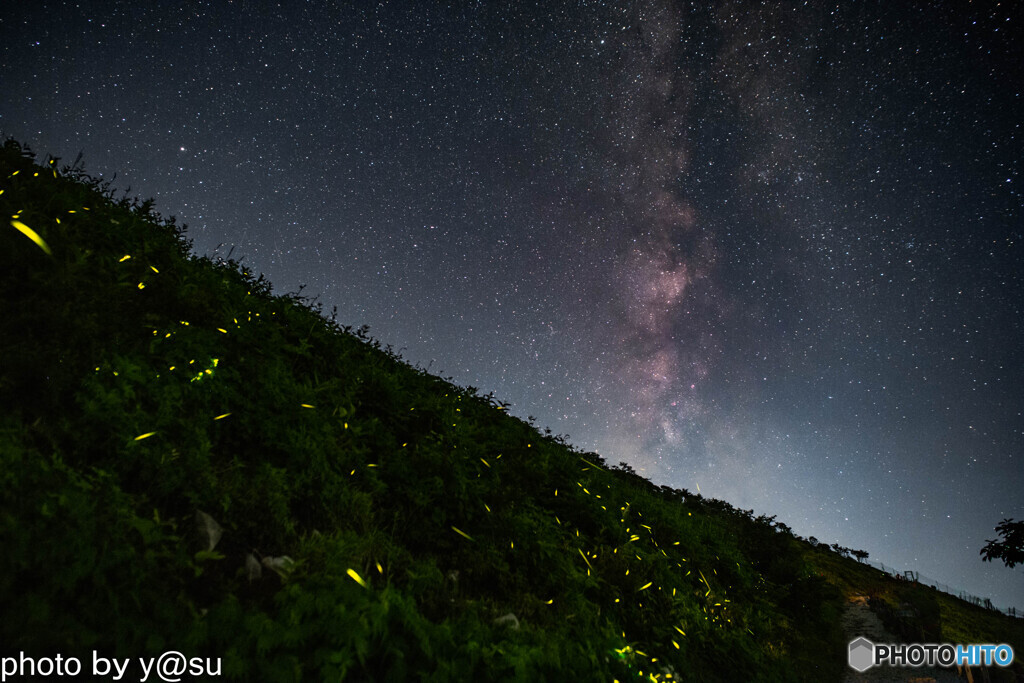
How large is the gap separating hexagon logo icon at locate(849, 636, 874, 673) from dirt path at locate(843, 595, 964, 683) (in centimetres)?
14

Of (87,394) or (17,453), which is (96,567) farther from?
(87,394)

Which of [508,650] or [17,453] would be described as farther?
[508,650]

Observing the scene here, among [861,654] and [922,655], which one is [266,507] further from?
[922,655]

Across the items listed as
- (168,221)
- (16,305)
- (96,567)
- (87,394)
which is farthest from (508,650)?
(168,221)

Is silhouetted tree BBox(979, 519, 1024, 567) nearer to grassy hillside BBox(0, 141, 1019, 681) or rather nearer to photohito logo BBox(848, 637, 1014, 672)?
photohito logo BBox(848, 637, 1014, 672)

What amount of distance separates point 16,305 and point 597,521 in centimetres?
712

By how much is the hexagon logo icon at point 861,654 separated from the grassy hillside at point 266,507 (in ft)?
3.14

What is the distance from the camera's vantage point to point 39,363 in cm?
383

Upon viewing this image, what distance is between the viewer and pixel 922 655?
382 inches

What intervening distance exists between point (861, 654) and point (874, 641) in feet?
5.48

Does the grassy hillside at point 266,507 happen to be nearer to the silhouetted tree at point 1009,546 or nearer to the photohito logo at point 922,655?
the photohito logo at point 922,655

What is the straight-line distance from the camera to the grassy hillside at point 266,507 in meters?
2.91

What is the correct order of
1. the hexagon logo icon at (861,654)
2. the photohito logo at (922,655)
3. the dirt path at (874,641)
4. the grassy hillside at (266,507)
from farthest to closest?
the hexagon logo icon at (861,654) < the photohito logo at (922,655) < the dirt path at (874,641) < the grassy hillside at (266,507)

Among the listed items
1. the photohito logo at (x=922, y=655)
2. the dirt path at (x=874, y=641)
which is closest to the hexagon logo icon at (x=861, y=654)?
the photohito logo at (x=922, y=655)
